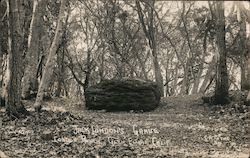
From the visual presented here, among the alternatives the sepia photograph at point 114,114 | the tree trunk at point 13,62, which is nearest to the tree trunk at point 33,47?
the sepia photograph at point 114,114

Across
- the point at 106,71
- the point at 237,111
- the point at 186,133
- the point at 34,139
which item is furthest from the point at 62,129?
the point at 106,71

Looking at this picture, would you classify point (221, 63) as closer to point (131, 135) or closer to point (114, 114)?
point (114, 114)

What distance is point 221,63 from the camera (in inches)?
606

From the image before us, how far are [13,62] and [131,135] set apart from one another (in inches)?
142

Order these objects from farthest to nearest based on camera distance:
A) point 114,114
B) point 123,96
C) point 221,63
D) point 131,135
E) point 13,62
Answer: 1. point 123,96
2. point 114,114
3. point 221,63
4. point 13,62
5. point 131,135

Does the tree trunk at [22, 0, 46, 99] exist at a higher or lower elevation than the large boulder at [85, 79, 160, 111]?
higher

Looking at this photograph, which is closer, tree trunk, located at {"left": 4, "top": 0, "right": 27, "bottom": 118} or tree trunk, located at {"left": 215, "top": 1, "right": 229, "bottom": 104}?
tree trunk, located at {"left": 4, "top": 0, "right": 27, "bottom": 118}

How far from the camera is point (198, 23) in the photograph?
28.5m

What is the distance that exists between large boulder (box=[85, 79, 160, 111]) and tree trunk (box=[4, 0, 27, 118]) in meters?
5.42

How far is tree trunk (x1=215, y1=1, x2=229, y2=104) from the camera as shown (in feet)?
49.6

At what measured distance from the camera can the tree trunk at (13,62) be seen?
38.3 feet

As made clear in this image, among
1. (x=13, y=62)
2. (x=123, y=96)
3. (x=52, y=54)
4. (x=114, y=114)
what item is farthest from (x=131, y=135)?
(x=123, y=96)

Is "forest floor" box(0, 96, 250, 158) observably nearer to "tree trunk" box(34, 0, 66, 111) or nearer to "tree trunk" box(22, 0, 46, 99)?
"tree trunk" box(34, 0, 66, 111)

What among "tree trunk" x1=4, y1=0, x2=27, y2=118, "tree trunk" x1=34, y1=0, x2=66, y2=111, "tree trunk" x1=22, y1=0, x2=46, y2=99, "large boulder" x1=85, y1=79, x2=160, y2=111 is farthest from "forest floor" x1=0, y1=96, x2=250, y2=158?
"tree trunk" x1=22, y1=0, x2=46, y2=99
